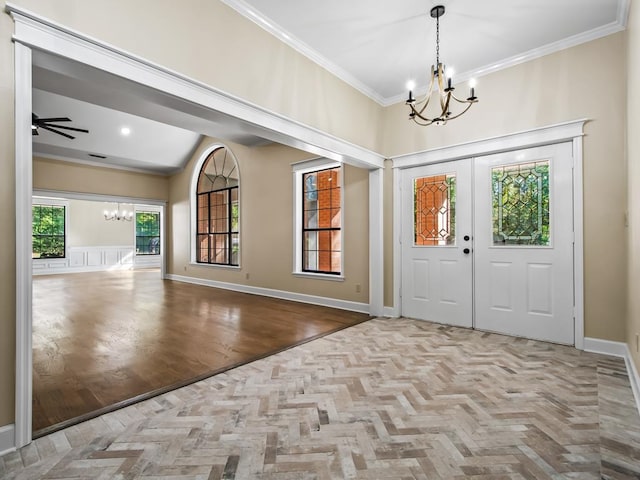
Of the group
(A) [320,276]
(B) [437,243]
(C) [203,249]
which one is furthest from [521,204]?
(C) [203,249]

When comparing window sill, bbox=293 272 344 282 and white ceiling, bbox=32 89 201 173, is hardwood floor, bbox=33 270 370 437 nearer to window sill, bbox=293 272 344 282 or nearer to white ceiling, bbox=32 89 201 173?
window sill, bbox=293 272 344 282

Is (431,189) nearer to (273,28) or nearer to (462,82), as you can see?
(462,82)

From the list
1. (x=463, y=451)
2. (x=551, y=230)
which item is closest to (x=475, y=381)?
(x=463, y=451)

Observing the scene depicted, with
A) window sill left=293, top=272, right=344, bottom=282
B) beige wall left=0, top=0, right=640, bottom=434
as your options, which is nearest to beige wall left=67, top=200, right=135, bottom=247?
window sill left=293, top=272, right=344, bottom=282

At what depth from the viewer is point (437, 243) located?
4.29 meters

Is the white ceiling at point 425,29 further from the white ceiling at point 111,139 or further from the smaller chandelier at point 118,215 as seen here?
the smaller chandelier at point 118,215

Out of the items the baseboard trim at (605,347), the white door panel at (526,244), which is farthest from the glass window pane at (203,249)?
the baseboard trim at (605,347)

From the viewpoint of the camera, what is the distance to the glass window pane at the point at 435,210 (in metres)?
4.18

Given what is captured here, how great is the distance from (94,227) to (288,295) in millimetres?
9521

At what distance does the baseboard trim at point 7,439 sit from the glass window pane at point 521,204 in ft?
14.2

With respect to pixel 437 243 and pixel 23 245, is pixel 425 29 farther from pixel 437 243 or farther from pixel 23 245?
pixel 23 245

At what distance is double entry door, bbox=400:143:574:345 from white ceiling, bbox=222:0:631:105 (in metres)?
1.09

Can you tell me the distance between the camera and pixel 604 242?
3.16 metres

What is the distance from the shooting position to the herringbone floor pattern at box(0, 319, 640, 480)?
5.24 feet
